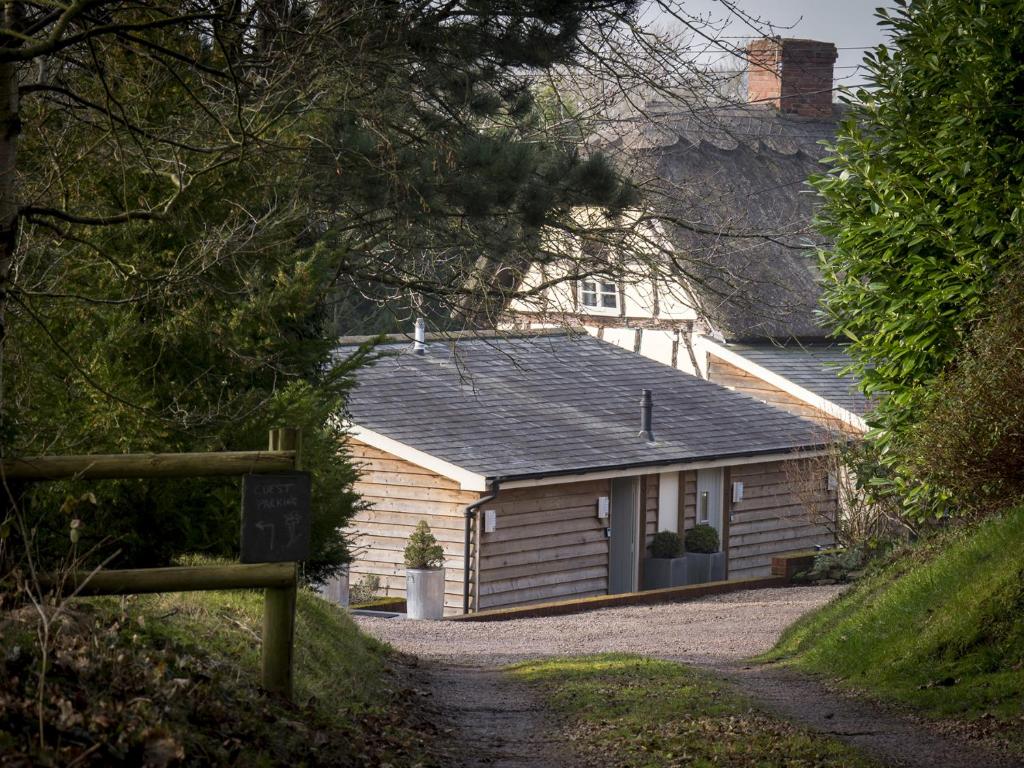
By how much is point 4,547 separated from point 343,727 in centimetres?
193

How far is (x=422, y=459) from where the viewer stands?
20953 millimetres

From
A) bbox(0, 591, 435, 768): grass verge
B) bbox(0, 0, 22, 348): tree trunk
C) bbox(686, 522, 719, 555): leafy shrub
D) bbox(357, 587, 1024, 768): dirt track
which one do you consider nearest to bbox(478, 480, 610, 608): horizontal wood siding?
bbox(686, 522, 719, 555): leafy shrub

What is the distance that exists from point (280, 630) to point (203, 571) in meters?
0.59

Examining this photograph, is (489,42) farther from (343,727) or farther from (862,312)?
(343,727)

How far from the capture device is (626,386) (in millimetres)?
26656

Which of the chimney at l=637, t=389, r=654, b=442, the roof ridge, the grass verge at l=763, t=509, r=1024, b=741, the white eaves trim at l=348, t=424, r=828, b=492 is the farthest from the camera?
the chimney at l=637, t=389, r=654, b=442

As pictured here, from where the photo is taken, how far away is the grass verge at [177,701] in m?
4.65

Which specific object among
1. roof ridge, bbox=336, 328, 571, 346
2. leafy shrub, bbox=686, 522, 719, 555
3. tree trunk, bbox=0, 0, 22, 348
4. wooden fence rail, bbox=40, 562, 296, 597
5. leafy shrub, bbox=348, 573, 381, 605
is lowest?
leafy shrub, bbox=348, 573, 381, 605

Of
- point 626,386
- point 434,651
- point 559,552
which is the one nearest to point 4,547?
point 434,651

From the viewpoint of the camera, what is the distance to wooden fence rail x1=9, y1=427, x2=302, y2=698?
6152mm

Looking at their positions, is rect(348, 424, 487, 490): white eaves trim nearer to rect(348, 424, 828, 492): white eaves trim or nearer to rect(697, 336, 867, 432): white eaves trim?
rect(348, 424, 828, 492): white eaves trim

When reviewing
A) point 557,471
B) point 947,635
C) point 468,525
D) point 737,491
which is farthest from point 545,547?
point 947,635

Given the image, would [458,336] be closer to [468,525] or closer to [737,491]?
[468,525]

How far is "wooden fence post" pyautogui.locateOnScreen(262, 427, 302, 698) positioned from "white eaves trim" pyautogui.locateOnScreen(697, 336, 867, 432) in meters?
19.5
